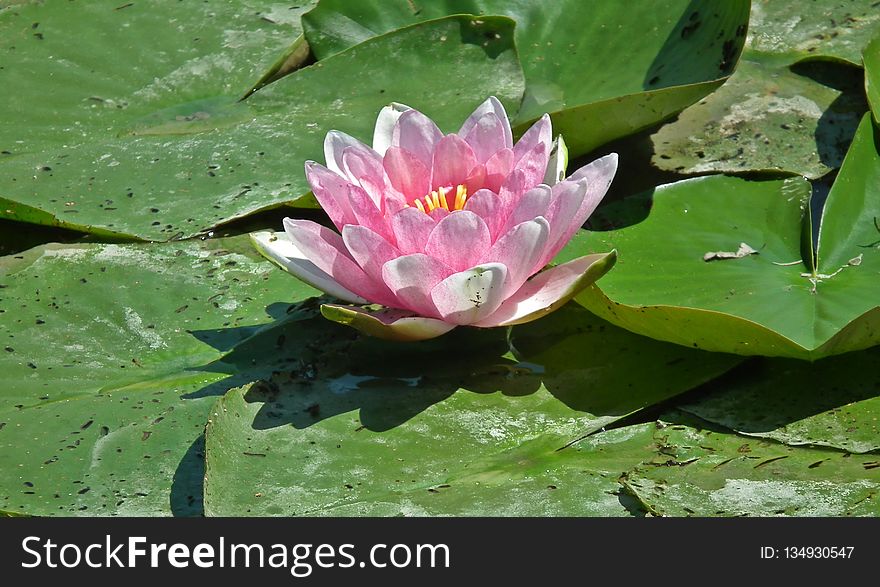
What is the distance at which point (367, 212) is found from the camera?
1817 millimetres

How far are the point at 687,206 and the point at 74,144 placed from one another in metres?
1.57

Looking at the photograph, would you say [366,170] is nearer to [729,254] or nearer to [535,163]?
[535,163]

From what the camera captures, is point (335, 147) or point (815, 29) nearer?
point (335, 147)

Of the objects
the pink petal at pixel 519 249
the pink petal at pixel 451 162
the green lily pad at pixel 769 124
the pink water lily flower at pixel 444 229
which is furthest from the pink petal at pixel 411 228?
the green lily pad at pixel 769 124

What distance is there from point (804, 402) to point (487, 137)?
789 mm

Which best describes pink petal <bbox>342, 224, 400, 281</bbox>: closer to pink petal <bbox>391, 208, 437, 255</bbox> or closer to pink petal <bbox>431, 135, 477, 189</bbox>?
pink petal <bbox>391, 208, 437, 255</bbox>

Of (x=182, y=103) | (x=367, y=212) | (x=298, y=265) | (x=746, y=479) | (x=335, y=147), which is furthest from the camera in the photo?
(x=182, y=103)

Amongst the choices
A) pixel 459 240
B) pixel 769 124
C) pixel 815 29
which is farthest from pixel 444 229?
pixel 815 29

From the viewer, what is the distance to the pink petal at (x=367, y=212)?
5.91ft

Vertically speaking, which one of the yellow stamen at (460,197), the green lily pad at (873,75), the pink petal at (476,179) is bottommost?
the yellow stamen at (460,197)

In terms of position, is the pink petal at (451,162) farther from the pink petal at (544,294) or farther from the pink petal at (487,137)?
the pink petal at (544,294)

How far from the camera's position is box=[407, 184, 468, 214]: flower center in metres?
1.92

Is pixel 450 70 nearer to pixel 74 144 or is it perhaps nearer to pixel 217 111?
pixel 217 111
